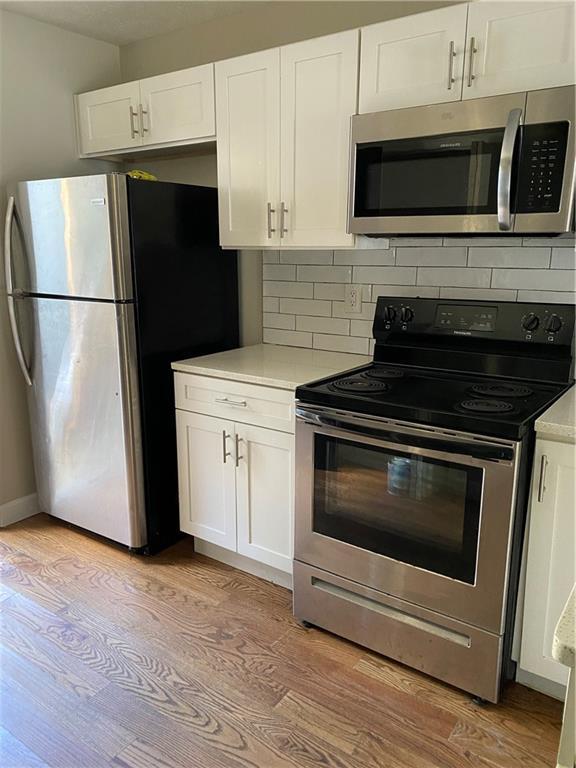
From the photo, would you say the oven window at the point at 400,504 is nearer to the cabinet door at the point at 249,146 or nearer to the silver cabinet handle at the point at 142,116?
the cabinet door at the point at 249,146

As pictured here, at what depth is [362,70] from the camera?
6.73 feet

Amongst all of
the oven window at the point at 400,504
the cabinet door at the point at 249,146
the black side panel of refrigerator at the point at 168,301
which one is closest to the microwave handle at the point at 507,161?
the oven window at the point at 400,504

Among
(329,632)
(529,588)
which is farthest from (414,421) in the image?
(329,632)

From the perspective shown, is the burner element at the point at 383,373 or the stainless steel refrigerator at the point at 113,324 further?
the stainless steel refrigerator at the point at 113,324

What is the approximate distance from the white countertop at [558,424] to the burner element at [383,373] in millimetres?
601

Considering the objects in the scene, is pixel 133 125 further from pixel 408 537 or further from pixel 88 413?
pixel 408 537

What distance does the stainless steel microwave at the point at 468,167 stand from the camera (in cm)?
171

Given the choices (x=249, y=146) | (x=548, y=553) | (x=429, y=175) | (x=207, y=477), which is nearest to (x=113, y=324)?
(x=207, y=477)

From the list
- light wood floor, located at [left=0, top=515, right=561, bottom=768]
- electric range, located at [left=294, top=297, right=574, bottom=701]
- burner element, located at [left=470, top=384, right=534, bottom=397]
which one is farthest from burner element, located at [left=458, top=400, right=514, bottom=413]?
light wood floor, located at [left=0, top=515, right=561, bottom=768]

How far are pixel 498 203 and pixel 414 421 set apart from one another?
0.72 metres

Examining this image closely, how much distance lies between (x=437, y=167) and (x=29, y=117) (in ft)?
6.67

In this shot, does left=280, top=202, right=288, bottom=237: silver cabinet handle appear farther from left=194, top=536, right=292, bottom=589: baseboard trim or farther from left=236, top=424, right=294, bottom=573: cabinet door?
left=194, top=536, right=292, bottom=589: baseboard trim

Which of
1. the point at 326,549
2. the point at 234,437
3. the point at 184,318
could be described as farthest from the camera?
the point at 184,318

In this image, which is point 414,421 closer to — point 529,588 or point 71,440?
point 529,588
